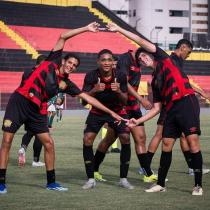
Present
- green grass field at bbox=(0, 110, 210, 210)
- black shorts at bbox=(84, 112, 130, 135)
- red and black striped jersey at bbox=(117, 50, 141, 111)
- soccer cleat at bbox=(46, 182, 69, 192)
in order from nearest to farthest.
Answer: green grass field at bbox=(0, 110, 210, 210) → soccer cleat at bbox=(46, 182, 69, 192) → black shorts at bbox=(84, 112, 130, 135) → red and black striped jersey at bbox=(117, 50, 141, 111)

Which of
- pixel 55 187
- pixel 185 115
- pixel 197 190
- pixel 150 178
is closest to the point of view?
pixel 197 190

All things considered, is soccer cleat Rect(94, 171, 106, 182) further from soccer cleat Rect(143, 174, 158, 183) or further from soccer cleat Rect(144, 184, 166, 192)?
soccer cleat Rect(144, 184, 166, 192)

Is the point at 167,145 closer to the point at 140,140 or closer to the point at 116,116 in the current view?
the point at 116,116

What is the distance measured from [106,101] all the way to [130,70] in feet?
3.99

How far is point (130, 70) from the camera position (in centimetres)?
1133

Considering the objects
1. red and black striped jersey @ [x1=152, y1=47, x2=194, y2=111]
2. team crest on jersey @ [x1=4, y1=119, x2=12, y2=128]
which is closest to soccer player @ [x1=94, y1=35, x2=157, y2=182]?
red and black striped jersey @ [x1=152, y1=47, x2=194, y2=111]

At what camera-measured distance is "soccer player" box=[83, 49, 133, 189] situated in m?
9.89

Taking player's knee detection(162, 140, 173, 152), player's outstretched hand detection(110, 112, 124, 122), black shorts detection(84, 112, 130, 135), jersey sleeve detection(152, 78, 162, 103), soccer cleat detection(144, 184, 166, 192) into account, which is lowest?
soccer cleat detection(144, 184, 166, 192)

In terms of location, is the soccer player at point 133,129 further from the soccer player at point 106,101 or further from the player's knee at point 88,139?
the player's knee at point 88,139

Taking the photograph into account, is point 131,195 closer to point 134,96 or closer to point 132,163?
point 134,96

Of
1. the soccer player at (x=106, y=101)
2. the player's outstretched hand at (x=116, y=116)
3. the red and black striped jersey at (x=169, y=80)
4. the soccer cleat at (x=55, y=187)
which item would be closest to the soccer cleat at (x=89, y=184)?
the soccer player at (x=106, y=101)

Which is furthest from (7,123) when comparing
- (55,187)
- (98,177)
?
(98,177)

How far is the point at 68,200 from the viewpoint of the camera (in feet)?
29.0

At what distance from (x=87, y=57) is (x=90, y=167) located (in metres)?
36.2
